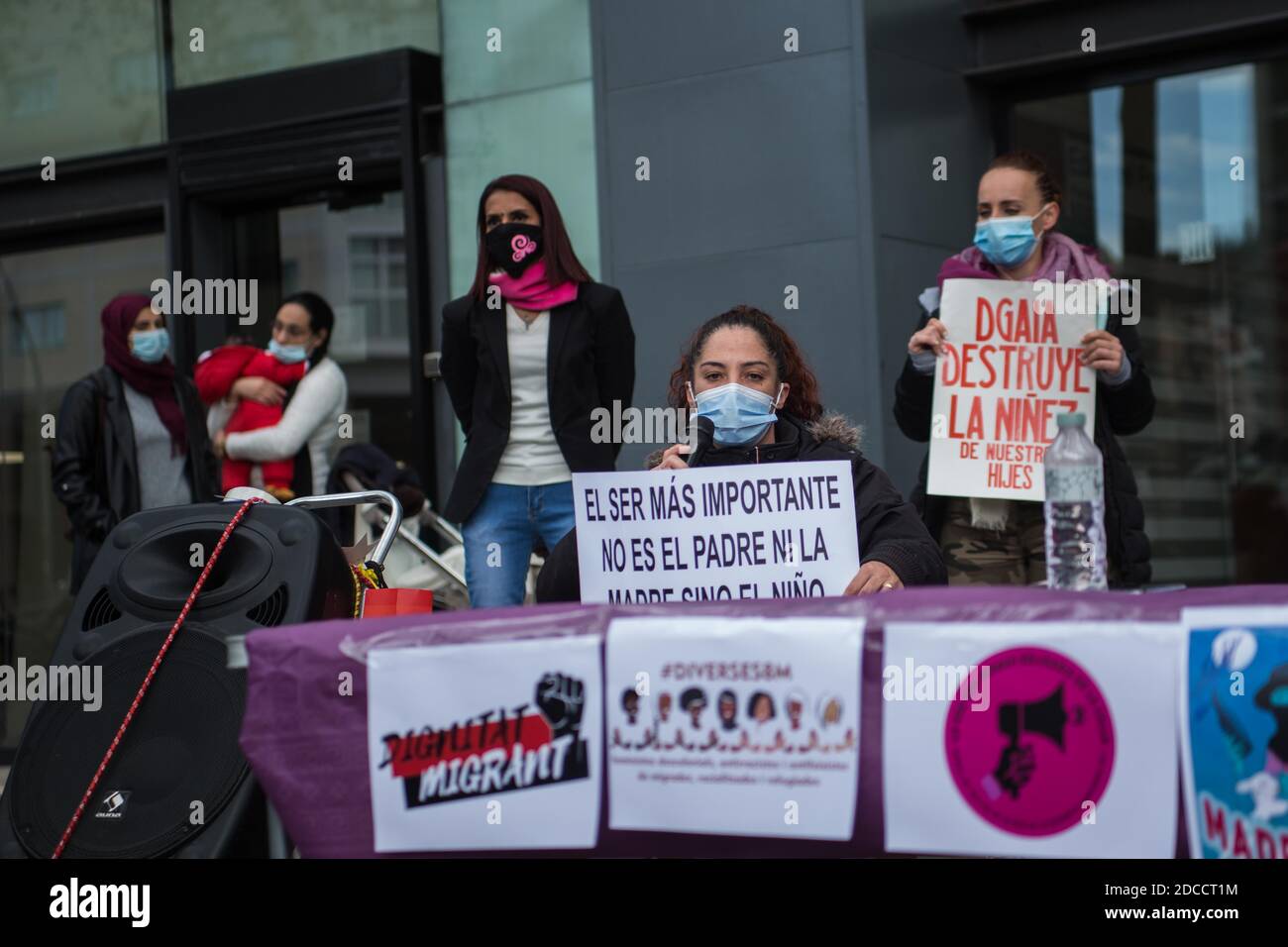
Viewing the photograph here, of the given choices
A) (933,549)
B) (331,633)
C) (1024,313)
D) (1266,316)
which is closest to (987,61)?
(1266,316)

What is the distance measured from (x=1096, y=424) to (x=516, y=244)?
195 centimetres

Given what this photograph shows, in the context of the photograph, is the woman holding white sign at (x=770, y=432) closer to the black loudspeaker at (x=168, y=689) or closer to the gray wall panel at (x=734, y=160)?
the black loudspeaker at (x=168, y=689)

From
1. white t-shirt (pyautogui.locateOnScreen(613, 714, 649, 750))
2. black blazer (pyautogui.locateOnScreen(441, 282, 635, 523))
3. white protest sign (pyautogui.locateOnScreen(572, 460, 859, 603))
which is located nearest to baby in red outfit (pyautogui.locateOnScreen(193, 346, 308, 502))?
black blazer (pyautogui.locateOnScreen(441, 282, 635, 523))

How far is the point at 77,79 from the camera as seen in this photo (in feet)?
30.8

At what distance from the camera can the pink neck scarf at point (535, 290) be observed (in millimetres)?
5410

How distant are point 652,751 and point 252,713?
712mm

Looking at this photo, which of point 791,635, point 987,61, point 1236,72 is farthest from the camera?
point 1236,72

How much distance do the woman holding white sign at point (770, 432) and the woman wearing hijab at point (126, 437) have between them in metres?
3.39
